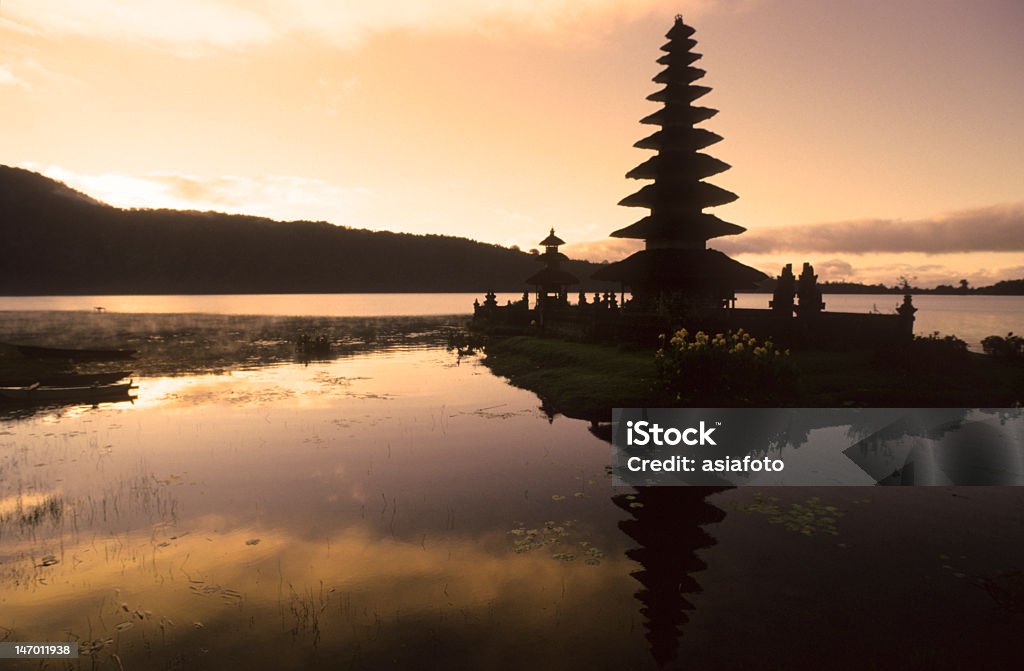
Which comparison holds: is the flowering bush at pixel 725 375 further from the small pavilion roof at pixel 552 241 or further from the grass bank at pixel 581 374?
the small pavilion roof at pixel 552 241

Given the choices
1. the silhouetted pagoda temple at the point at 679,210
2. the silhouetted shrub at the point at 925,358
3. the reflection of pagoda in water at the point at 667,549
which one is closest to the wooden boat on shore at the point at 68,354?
the silhouetted pagoda temple at the point at 679,210

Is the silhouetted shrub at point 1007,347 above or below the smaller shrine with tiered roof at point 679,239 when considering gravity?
below

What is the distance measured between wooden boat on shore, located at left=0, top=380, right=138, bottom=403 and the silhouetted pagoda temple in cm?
2613

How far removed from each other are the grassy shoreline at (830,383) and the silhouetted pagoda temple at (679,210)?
6653 mm

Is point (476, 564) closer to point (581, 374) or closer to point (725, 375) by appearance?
point (725, 375)

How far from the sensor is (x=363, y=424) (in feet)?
68.4

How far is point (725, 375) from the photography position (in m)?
18.8

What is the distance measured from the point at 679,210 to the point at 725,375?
1946cm

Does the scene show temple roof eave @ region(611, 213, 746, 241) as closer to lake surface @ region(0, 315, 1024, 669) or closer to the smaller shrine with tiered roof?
the smaller shrine with tiered roof

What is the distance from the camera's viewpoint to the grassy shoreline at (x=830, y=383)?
19.0 m

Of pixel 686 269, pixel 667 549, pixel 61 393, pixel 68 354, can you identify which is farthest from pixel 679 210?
pixel 68 354

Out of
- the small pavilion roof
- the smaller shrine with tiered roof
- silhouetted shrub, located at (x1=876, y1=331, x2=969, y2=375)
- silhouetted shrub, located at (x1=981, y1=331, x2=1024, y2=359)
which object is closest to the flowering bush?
silhouetted shrub, located at (x1=876, y1=331, x2=969, y2=375)

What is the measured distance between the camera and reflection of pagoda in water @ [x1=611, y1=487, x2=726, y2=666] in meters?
7.98

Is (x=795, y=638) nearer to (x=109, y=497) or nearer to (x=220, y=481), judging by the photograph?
(x=220, y=481)
